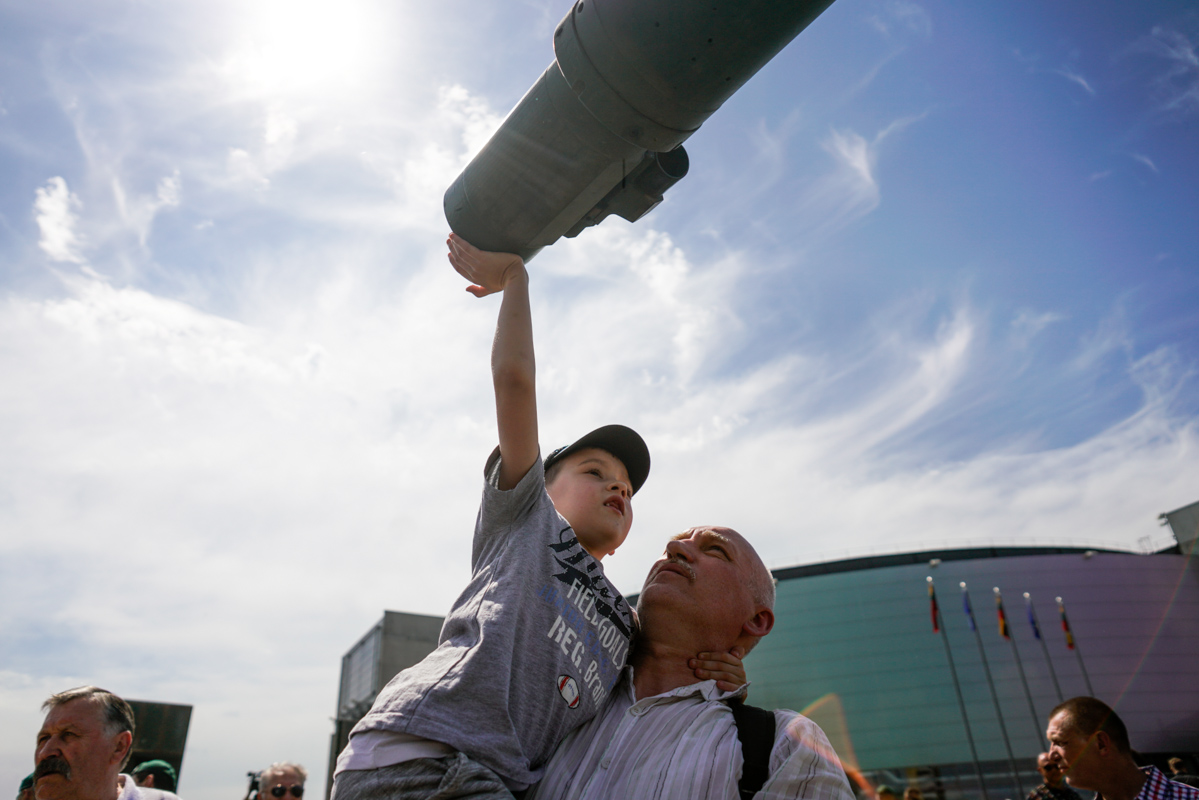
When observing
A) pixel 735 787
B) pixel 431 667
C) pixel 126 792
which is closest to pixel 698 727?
pixel 735 787

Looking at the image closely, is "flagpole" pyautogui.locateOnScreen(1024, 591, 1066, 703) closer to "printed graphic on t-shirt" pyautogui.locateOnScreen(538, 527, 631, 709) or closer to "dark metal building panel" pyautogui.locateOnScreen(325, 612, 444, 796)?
"dark metal building panel" pyautogui.locateOnScreen(325, 612, 444, 796)

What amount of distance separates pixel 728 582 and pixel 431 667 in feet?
3.98

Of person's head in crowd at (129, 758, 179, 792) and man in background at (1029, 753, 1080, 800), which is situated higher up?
person's head in crowd at (129, 758, 179, 792)

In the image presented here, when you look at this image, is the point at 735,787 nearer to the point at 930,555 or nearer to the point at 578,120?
the point at 578,120

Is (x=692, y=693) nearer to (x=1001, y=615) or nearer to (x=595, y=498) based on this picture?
(x=595, y=498)

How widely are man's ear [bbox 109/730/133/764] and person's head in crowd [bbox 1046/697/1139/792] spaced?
20.4ft

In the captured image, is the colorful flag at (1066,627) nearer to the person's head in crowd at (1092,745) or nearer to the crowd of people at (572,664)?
the person's head in crowd at (1092,745)

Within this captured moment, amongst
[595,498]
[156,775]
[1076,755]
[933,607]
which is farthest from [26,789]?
[933,607]

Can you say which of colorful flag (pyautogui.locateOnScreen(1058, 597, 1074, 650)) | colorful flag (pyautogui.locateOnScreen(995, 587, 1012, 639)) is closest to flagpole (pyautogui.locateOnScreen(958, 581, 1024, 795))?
colorful flag (pyautogui.locateOnScreen(995, 587, 1012, 639))

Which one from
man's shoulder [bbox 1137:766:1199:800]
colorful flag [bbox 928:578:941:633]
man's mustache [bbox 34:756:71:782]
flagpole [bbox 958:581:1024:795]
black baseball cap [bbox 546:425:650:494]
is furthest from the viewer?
colorful flag [bbox 928:578:941:633]

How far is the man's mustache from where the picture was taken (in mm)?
4129

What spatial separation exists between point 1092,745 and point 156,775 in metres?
10.3

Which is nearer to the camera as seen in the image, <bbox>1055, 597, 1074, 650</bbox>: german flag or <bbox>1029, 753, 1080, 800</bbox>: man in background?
<bbox>1029, 753, 1080, 800</bbox>: man in background

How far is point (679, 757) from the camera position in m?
1.97
